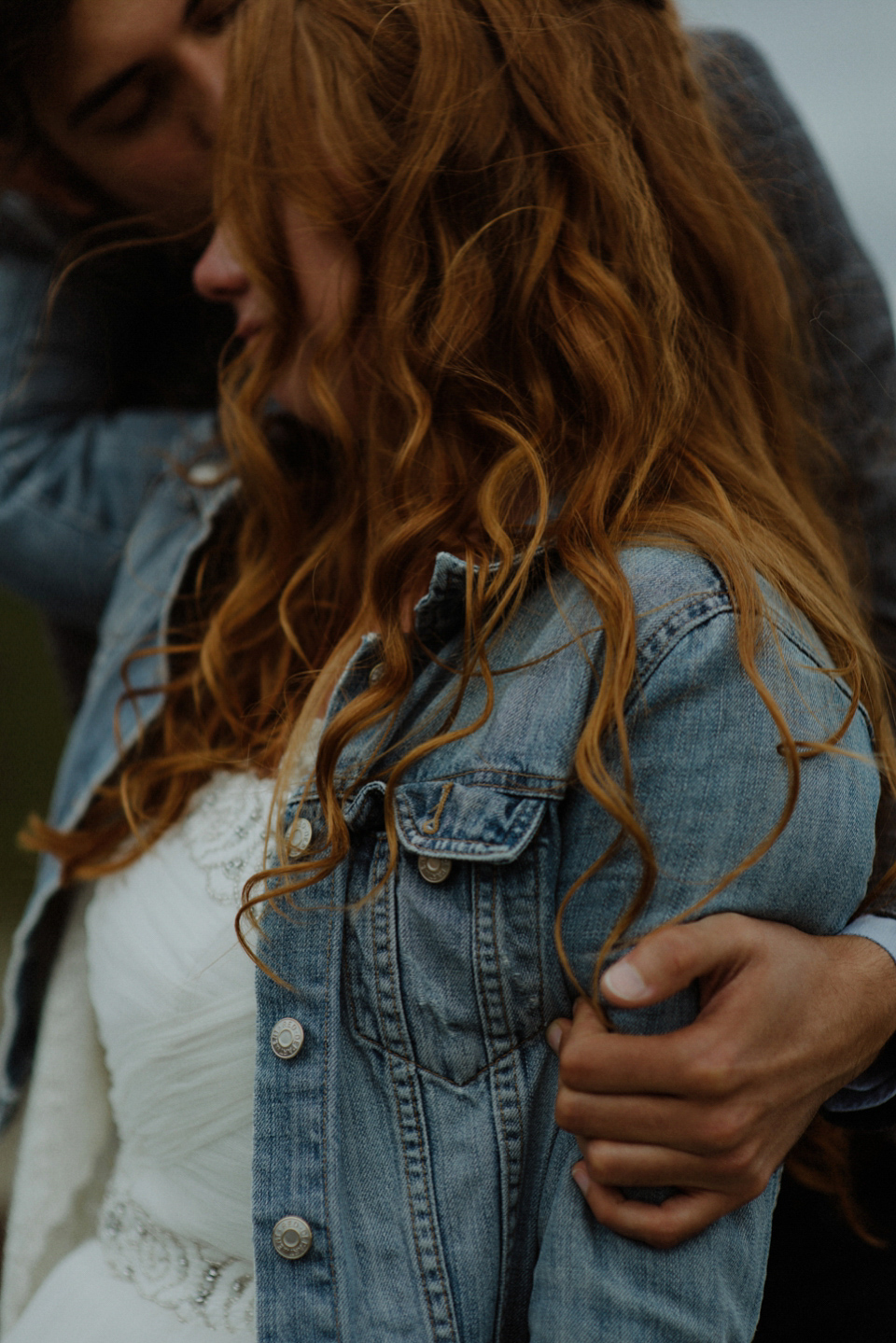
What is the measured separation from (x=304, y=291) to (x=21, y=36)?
1.68 ft

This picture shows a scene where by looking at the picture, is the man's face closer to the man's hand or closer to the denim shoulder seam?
the denim shoulder seam

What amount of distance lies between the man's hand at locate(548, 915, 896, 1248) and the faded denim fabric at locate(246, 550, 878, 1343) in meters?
0.02

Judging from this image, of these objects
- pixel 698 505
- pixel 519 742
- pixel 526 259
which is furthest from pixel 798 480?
pixel 519 742

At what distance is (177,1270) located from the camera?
33.9 inches

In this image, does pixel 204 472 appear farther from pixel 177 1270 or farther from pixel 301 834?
pixel 177 1270

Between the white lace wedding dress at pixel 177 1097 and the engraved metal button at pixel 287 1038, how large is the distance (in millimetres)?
61

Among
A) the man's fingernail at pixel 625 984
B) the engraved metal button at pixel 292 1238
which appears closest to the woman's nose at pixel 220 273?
the man's fingernail at pixel 625 984

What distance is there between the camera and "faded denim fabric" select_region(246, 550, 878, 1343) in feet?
2.21

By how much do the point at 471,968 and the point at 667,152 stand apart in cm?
71

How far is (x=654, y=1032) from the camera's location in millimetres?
684

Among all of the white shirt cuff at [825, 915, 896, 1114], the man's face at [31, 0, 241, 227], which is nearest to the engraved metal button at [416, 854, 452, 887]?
the white shirt cuff at [825, 915, 896, 1114]

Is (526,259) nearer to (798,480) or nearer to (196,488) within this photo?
(798,480)

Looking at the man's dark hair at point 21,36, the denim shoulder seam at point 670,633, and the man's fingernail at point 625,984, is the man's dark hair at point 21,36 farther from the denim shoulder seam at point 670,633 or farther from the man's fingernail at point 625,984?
the man's fingernail at point 625,984

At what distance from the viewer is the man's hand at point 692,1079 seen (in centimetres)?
65
